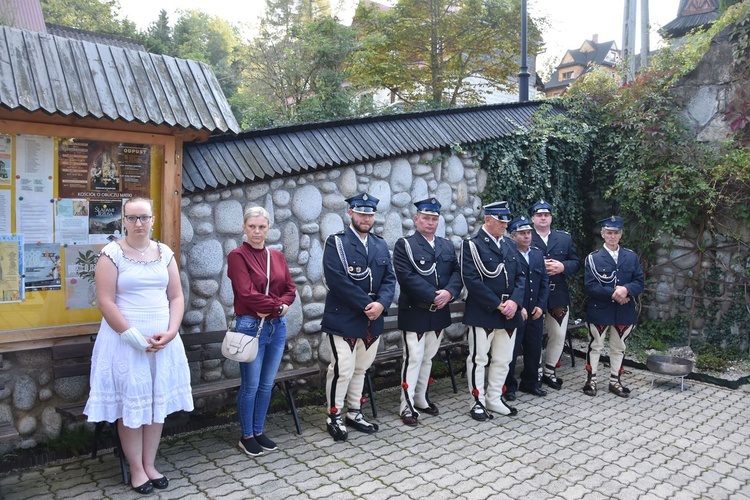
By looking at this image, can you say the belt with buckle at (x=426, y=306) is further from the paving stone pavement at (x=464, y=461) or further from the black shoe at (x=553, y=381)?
the black shoe at (x=553, y=381)

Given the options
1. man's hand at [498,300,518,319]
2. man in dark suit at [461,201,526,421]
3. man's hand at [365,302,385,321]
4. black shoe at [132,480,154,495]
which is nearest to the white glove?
black shoe at [132,480,154,495]

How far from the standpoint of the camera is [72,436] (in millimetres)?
4121

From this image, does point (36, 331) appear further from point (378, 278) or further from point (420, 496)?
point (420, 496)

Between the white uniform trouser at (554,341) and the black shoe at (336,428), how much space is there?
2631mm

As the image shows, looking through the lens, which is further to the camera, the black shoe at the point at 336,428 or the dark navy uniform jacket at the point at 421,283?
the dark navy uniform jacket at the point at 421,283

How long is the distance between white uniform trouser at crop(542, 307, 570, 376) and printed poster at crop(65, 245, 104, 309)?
441cm

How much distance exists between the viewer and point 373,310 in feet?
14.7

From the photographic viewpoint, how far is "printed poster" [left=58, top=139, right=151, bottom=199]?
4.02 meters

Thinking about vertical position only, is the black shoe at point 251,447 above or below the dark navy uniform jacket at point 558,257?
below

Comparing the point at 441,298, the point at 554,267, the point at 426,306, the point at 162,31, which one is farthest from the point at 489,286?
the point at 162,31

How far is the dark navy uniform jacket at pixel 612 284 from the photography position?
583 cm

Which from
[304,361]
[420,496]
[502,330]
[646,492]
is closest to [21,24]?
[304,361]

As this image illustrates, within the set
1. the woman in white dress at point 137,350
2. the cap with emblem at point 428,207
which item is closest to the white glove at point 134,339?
the woman in white dress at point 137,350

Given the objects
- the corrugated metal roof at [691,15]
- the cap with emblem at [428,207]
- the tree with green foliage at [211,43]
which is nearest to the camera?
the cap with emblem at [428,207]
